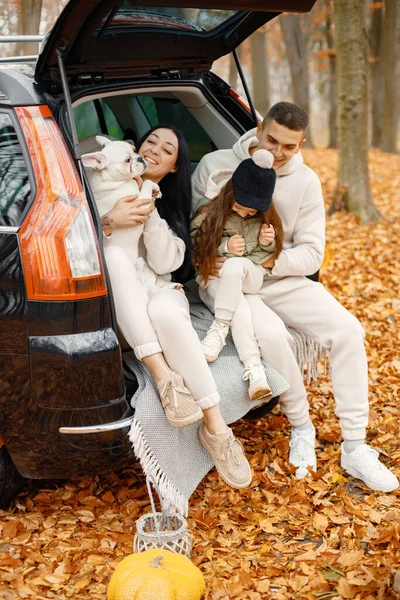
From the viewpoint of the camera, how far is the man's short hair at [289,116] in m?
3.84

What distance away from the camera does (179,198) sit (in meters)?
4.02

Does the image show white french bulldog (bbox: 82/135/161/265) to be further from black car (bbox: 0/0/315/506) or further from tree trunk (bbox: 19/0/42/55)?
tree trunk (bbox: 19/0/42/55)

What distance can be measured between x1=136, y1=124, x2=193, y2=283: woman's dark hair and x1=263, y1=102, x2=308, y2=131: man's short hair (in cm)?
52

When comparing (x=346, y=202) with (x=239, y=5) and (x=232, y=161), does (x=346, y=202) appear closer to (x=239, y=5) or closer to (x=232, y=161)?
(x=232, y=161)

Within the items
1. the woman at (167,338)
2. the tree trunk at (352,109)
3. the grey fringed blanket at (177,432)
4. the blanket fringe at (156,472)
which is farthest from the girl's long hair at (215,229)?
the tree trunk at (352,109)

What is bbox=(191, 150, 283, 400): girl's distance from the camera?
356cm

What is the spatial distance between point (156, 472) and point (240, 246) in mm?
1255

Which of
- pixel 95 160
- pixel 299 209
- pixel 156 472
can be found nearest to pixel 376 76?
pixel 299 209

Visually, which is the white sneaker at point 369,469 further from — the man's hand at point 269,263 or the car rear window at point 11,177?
the car rear window at point 11,177

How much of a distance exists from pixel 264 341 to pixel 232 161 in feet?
3.98

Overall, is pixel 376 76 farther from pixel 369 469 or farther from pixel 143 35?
pixel 369 469

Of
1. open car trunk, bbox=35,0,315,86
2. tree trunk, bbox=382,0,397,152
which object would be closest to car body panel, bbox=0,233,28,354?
open car trunk, bbox=35,0,315,86

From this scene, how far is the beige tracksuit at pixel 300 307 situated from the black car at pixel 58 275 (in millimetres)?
871

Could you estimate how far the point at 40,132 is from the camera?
9.80ft
